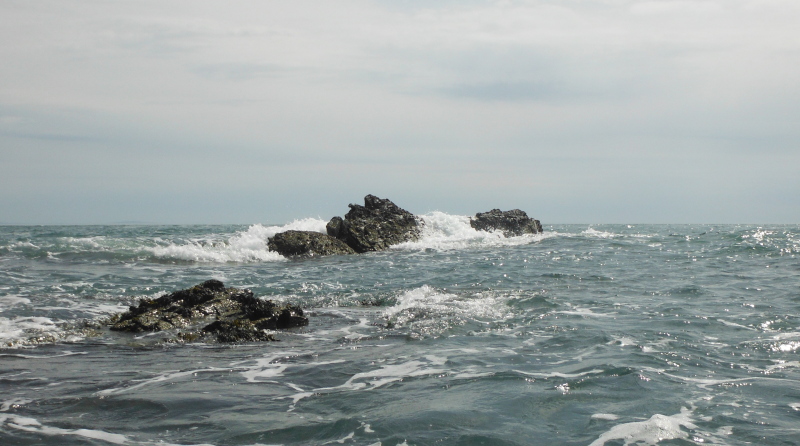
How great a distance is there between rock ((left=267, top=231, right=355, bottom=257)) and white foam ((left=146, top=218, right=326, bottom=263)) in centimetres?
47

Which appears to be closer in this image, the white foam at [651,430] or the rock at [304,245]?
the white foam at [651,430]

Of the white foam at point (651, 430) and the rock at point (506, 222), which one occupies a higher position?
the rock at point (506, 222)

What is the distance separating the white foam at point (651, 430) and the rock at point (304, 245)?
19.0 metres

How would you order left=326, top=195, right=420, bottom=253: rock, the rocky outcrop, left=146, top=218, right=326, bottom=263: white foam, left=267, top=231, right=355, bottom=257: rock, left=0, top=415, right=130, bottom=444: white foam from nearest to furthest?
left=0, top=415, right=130, bottom=444: white foam
the rocky outcrop
left=146, top=218, right=326, bottom=263: white foam
left=267, top=231, right=355, bottom=257: rock
left=326, top=195, right=420, bottom=253: rock

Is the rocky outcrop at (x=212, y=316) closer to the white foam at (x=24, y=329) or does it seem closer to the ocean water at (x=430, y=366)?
the ocean water at (x=430, y=366)

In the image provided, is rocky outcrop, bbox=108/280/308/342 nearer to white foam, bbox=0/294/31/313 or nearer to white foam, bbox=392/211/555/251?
white foam, bbox=0/294/31/313

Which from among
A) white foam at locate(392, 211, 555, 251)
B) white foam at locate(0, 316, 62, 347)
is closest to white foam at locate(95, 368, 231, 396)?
white foam at locate(0, 316, 62, 347)

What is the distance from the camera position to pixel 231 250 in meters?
23.8

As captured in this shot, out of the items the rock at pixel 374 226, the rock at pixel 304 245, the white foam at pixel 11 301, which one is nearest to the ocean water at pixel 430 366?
the white foam at pixel 11 301

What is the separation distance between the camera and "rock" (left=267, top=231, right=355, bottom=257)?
23625 millimetres

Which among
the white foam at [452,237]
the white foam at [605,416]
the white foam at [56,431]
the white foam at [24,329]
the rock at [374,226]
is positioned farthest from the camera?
the white foam at [452,237]

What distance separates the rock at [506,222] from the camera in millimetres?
34188

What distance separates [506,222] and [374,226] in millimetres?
10638

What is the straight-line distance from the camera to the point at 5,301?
1135 cm
